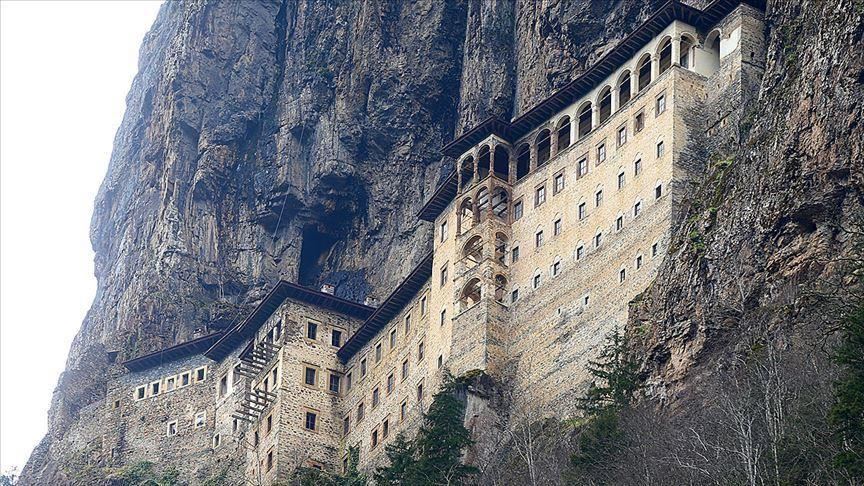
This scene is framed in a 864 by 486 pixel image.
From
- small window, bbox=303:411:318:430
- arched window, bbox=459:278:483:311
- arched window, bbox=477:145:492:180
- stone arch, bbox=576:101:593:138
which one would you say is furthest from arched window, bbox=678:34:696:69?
small window, bbox=303:411:318:430

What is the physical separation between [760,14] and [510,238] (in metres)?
13.3

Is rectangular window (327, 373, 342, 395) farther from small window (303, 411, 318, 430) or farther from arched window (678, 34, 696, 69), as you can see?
arched window (678, 34, 696, 69)

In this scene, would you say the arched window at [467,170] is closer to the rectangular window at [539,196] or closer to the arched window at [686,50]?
the rectangular window at [539,196]

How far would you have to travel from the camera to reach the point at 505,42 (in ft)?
274

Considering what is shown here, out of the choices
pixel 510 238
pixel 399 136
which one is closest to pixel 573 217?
pixel 510 238

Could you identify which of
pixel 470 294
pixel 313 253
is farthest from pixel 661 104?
pixel 313 253

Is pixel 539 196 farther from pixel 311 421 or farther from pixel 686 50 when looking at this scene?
pixel 311 421

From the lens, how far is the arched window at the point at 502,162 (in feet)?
228

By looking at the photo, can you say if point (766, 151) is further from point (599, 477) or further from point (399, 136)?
point (399, 136)

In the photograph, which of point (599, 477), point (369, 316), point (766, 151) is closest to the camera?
point (599, 477)

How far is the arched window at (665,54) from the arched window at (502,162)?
8852 millimetres

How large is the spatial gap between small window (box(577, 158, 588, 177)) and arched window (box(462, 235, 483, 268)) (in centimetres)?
531

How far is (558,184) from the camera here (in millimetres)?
65750

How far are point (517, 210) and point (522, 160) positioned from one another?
2878 millimetres
